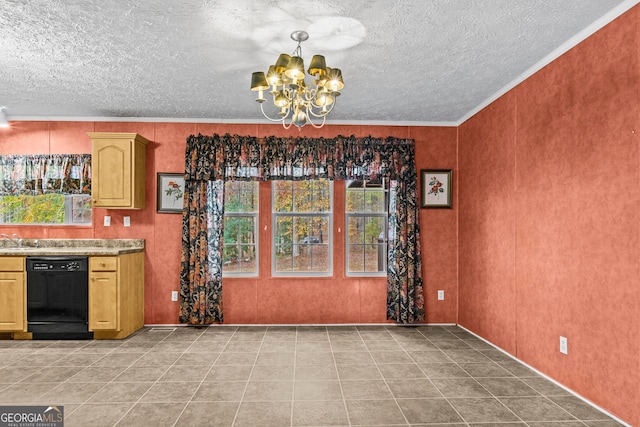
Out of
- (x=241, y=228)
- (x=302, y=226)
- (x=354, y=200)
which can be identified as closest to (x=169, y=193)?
(x=241, y=228)

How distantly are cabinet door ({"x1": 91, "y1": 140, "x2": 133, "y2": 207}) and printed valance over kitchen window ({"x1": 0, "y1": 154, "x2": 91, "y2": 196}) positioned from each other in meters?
0.36

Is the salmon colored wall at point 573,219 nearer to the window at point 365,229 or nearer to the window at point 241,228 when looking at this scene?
the window at point 365,229

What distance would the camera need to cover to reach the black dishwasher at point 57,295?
3816 mm

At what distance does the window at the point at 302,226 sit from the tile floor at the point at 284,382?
0.91 metres

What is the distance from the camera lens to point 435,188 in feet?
14.9

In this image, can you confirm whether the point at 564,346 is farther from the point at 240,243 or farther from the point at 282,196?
the point at 240,243

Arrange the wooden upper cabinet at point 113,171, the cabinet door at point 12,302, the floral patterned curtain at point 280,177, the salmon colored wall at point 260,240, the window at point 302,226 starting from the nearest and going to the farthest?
the cabinet door at point 12,302
the wooden upper cabinet at point 113,171
the floral patterned curtain at point 280,177
the salmon colored wall at point 260,240
the window at point 302,226

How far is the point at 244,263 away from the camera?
4.52m

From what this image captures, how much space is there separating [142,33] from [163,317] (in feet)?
10.8

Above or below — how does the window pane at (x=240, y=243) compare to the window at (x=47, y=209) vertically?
below

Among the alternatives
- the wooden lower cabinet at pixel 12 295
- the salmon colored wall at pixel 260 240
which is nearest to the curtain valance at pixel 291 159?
the salmon colored wall at pixel 260 240

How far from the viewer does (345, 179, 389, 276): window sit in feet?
14.9

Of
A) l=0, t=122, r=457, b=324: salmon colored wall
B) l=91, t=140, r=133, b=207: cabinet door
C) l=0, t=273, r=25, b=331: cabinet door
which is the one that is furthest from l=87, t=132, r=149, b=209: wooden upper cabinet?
l=0, t=273, r=25, b=331: cabinet door

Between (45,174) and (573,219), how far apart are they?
557 centimetres
